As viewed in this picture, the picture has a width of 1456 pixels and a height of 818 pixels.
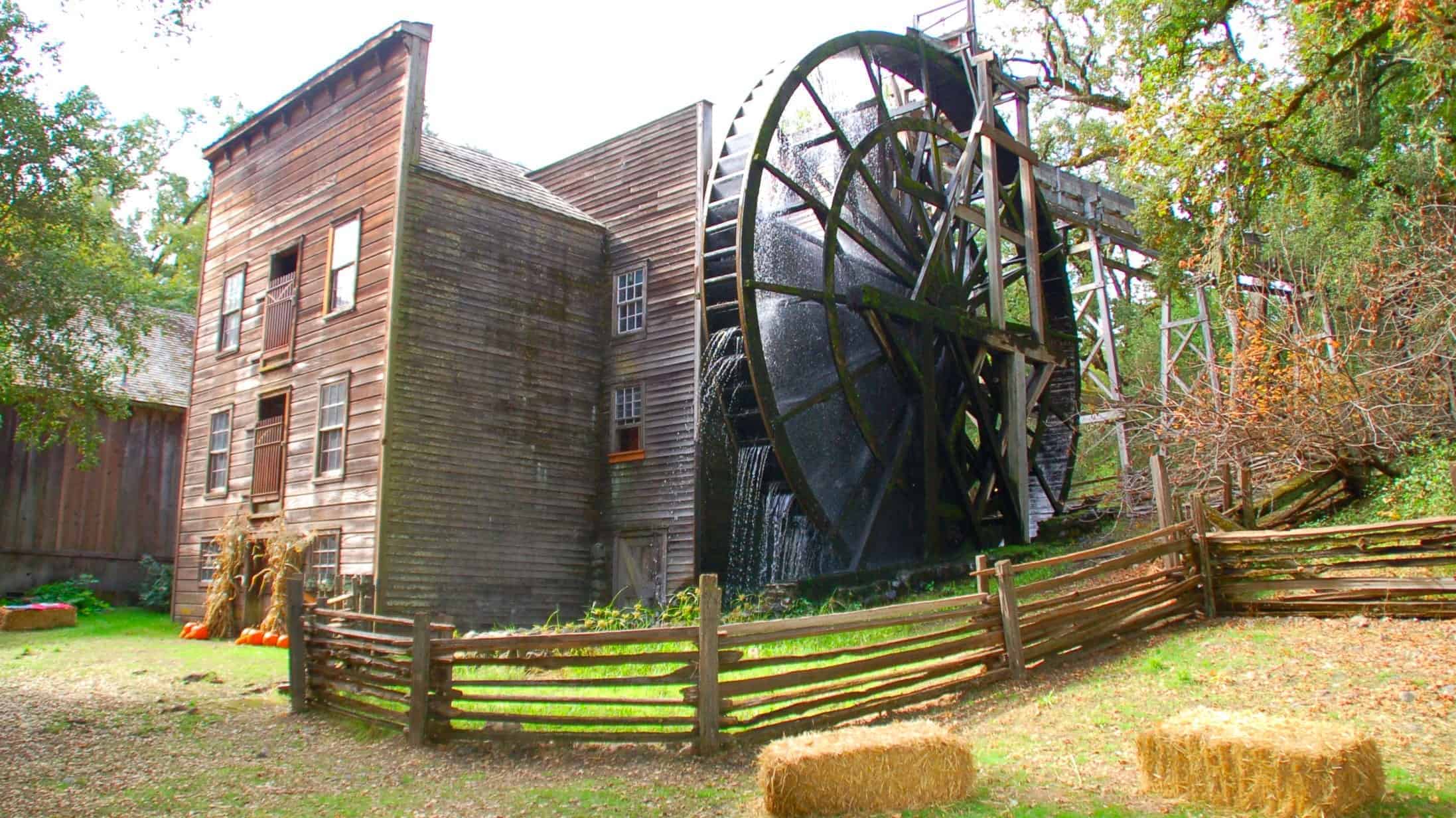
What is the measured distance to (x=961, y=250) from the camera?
55.4 ft

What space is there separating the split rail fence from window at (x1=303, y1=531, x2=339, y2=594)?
14.4ft

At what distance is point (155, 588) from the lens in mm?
18750

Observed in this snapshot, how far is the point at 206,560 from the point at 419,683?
10883 mm

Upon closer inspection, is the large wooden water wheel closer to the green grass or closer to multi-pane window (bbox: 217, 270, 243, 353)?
the green grass

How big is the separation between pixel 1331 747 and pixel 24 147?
54.5ft

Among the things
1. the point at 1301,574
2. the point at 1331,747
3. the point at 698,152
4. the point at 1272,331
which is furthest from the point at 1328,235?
the point at 1331,747

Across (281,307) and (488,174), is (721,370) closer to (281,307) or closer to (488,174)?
(488,174)

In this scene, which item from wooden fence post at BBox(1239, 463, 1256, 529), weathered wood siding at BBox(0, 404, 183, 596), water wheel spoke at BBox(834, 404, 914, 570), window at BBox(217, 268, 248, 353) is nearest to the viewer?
wooden fence post at BBox(1239, 463, 1256, 529)

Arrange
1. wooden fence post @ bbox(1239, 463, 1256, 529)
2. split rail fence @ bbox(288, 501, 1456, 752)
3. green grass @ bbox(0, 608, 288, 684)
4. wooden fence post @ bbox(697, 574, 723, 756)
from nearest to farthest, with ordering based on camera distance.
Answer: wooden fence post @ bbox(697, 574, 723, 756) < split rail fence @ bbox(288, 501, 1456, 752) < green grass @ bbox(0, 608, 288, 684) < wooden fence post @ bbox(1239, 463, 1256, 529)

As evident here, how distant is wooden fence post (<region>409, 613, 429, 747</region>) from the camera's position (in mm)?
7281

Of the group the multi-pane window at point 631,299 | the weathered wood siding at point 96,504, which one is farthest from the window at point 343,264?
the weathered wood siding at point 96,504

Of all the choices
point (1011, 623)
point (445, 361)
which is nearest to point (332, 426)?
point (445, 361)

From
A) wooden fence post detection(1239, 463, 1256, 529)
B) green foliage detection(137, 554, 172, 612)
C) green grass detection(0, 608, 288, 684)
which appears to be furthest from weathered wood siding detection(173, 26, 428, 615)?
wooden fence post detection(1239, 463, 1256, 529)

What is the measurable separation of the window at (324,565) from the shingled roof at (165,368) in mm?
7177
